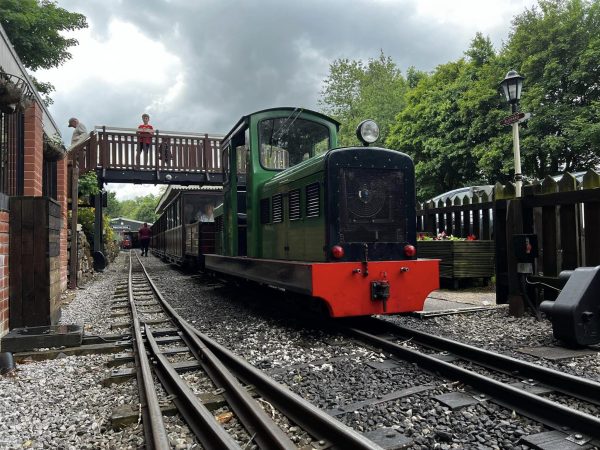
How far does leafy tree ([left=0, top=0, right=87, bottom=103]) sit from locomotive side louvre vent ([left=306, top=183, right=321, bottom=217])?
1780 cm

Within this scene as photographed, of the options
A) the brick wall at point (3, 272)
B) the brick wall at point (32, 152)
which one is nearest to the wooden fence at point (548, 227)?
the brick wall at point (3, 272)

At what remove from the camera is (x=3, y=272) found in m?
4.54

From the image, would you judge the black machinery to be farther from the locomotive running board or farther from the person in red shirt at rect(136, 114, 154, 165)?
the person in red shirt at rect(136, 114, 154, 165)

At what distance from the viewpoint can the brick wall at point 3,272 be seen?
4.47 metres

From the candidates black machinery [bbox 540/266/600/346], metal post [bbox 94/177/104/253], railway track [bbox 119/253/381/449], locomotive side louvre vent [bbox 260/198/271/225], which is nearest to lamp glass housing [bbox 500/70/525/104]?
black machinery [bbox 540/266/600/346]

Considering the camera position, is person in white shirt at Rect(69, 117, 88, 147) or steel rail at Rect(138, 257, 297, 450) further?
person in white shirt at Rect(69, 117, 88, 147)

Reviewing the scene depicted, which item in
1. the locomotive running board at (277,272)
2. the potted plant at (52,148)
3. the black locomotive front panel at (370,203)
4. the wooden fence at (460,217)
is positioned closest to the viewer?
the locomotive running board at (277,272)

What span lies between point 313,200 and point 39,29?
777 inches

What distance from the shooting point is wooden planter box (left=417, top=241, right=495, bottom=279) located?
7887 mm

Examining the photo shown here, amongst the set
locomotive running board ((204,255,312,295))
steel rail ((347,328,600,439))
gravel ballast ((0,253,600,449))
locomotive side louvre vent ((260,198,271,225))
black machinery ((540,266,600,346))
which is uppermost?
locomotive side louvre vent ((260,198,271,225))

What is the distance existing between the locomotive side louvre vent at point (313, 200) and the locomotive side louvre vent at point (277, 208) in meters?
0.78

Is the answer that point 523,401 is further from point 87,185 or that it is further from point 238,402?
point 87,185

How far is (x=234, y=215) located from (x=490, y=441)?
5819mm

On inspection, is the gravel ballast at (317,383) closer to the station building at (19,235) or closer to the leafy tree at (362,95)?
the station building at (19,235)
